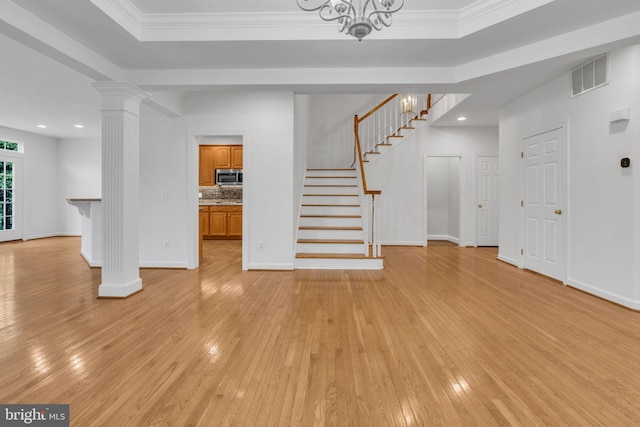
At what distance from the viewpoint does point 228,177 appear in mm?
8570

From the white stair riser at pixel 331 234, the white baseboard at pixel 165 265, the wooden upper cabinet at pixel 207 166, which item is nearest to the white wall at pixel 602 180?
the white stair riser at pixel 331 234

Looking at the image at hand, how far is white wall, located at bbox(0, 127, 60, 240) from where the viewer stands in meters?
8.10

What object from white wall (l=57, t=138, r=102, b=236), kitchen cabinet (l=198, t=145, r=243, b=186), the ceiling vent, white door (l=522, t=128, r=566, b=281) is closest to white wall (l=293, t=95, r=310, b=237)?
kitchen cabinet (l=198, t=145, r=243, b=186)

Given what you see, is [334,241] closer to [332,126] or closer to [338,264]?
[338,264]

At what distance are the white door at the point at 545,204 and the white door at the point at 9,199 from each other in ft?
36.4

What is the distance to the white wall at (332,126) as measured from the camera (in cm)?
880

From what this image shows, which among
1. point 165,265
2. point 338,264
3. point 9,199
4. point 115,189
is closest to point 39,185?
point 9,199

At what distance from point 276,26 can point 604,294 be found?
4.54m

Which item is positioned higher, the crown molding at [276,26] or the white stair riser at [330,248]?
the crown molding at [276,26]

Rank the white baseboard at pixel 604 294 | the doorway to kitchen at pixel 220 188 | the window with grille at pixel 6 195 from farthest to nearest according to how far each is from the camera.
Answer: the doorway to kitchen at pixel 220 188, the window with grille at pixel 6 195, the white baseboard at pixel 604 294

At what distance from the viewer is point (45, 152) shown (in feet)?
28.2

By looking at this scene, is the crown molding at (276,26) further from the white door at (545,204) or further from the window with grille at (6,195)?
the window with grille at (6,195)

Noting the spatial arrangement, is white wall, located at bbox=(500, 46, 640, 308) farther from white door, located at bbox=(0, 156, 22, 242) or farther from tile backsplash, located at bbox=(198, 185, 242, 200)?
white door, located at bbox=(0, 156, 22, 242)

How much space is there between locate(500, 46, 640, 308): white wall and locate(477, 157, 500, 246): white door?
282cm
